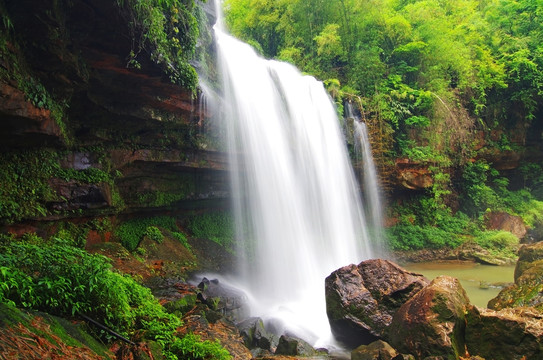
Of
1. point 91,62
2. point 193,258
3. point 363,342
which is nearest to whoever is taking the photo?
point 363,342

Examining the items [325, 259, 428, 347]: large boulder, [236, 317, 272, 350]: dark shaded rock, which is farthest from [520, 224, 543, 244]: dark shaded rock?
[236, 317, 272, 350]: dark shaded rock

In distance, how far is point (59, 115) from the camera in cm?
740

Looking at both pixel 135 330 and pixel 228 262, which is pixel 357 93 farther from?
pixel 135 330

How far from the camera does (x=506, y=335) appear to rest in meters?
4.49

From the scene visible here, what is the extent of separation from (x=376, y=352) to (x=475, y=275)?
28.7 feet

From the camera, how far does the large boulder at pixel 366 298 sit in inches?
244

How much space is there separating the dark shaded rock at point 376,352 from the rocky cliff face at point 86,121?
6.61 m

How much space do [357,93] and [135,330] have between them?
51.3 ft

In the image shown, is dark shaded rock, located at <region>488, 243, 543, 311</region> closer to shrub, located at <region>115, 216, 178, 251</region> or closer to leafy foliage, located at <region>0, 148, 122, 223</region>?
shrub, located at <region>115, 216, 178, 251</region>

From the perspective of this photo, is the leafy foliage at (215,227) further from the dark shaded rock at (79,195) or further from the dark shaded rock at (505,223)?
the dark shaded rock at (505,223)

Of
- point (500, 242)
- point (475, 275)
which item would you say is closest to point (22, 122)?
Result: point (475, 275)

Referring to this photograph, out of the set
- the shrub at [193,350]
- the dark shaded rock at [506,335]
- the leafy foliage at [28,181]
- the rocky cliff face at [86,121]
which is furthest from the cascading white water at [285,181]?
the shrub at [193,350]

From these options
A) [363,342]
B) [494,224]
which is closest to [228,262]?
[363,342]

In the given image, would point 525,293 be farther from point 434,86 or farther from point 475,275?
point 434,86
